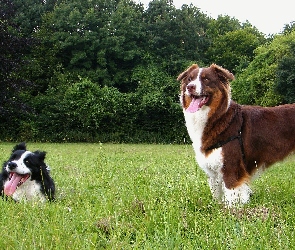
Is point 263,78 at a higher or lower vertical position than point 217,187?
lower

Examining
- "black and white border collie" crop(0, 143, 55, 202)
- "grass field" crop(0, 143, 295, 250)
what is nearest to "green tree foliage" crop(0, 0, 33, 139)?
"black and white border collie" crop(0, 143, 55, 202)

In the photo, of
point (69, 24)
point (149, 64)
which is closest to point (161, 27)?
point (149, 64)

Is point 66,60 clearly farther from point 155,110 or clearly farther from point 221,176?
point 221,176

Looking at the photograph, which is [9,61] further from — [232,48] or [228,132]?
[232,48]

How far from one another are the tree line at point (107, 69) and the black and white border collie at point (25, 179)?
1898 cm

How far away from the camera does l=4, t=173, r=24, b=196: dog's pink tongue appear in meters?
5.39

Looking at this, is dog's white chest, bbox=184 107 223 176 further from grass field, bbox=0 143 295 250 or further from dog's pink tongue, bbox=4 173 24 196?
dog's pink tongue, bbox=4 173 24 196

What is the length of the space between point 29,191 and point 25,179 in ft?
0.57

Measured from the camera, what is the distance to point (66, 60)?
112 ft

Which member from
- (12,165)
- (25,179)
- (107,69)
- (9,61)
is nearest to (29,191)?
(25,179)

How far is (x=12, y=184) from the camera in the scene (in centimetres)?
545

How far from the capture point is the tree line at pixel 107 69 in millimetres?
28422

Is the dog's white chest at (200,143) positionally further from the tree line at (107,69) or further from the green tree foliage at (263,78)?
the green tree foliage at (263,78)

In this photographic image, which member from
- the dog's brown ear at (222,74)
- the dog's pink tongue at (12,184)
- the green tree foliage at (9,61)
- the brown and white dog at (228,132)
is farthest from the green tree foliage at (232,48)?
the dog's pink tongue at (12,184)
